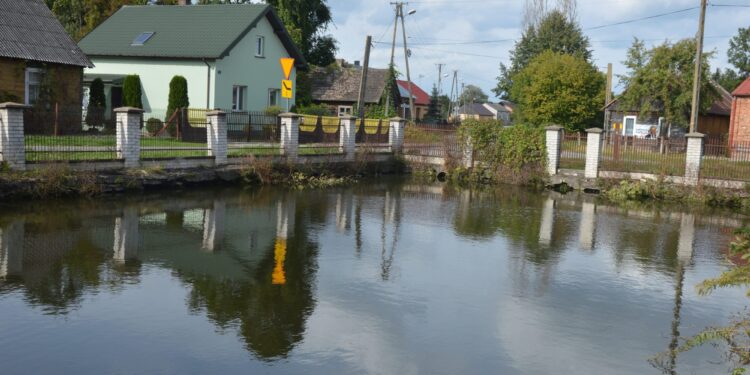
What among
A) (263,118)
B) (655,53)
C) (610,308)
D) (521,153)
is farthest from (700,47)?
(610,308)

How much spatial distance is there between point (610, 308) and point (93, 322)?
635cm

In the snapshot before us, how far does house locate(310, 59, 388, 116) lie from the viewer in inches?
1807

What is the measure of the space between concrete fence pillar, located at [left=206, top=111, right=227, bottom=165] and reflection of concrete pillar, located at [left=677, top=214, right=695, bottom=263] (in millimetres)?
12804

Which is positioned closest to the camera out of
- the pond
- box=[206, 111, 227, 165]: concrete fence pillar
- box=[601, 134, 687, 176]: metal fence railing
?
the pond

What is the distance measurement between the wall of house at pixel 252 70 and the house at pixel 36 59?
6848 millimetres

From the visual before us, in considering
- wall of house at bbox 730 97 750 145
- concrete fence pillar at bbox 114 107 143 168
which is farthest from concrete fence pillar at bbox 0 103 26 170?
wall of house at bbox 730 97 750 145

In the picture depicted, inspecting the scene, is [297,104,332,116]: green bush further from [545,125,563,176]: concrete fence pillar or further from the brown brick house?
[545,125,563,176]: concrete fence pillar

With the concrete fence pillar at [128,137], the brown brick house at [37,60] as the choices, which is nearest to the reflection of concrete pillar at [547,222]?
the concrete fence pillar at [128,137]

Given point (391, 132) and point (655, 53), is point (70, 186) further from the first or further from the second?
point (655, 53)

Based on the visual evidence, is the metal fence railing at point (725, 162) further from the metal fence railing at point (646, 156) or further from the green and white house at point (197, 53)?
the green and white house at point (197, 53)

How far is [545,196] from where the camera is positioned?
2286 cm

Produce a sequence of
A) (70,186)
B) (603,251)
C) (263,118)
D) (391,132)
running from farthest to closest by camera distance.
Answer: (391,132) → (263,118) → (70,186) → (603,251)

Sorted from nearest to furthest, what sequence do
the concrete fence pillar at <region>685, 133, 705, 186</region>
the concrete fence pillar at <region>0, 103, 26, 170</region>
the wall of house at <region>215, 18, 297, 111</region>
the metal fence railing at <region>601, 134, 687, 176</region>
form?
the concrete fence pillar at <region>0, 103, 26, 170</region>
the concrete fence pillar at <region>685, 133, 705, 186</region>
the metal fence railing at <region>601, 134, 687, 176</region>
the wall of house at <region>215, 18, 297, 111</region>

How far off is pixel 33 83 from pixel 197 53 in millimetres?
7804
